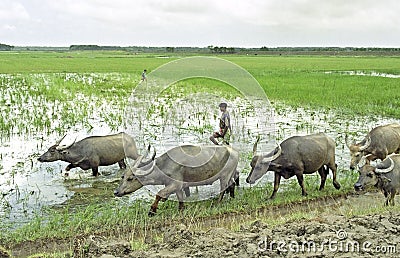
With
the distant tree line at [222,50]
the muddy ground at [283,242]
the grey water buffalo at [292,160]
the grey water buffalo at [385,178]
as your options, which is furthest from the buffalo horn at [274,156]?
the distant tree line at [222,50]

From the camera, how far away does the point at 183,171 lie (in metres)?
5.78

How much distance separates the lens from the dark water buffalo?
7.07 meters

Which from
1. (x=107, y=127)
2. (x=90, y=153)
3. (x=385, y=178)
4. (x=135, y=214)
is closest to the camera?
(x=135, y=214)

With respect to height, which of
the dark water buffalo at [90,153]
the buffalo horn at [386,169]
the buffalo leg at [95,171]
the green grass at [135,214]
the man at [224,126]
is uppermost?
the man at [224,126]

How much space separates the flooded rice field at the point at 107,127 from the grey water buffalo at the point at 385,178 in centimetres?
171

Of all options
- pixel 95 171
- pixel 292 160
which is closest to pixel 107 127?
pixel 95 171

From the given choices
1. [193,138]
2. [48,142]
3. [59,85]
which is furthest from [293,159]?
[59,85]

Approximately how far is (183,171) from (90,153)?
2029 mm

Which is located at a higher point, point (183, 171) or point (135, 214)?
point (183, 171)

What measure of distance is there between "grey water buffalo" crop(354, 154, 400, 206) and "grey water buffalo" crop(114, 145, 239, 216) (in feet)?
5.85

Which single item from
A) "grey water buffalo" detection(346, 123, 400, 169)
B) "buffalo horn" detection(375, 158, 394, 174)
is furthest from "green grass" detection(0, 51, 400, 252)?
"buffalo horn" detection(375, 158, 394, 174)

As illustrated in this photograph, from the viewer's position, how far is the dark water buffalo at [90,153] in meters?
7.07

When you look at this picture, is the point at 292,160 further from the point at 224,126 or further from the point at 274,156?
the point at 224,126

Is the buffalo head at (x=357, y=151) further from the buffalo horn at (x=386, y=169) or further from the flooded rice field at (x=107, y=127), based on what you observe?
the buffalo horn at (x=386, y=169)
